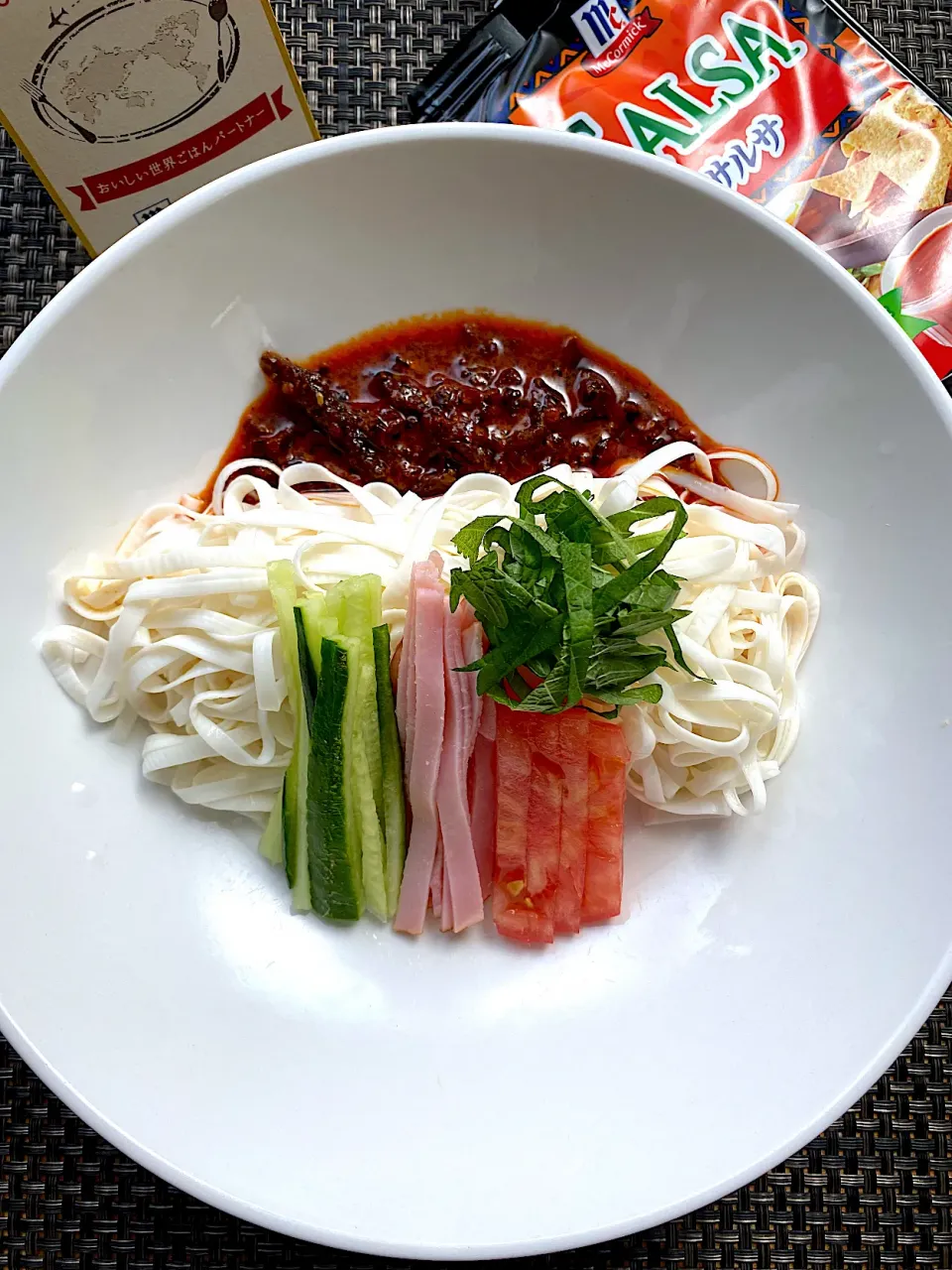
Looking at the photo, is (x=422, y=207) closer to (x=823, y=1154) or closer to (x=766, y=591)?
(x=766, y=591)

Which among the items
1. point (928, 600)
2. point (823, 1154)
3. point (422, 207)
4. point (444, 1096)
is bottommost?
point (823, 1154)

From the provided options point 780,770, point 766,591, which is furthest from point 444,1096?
point 766,591

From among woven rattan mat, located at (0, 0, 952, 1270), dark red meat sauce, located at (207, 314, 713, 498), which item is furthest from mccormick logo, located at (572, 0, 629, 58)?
dark red meat sauce, located at (207, 314, 713, 498)

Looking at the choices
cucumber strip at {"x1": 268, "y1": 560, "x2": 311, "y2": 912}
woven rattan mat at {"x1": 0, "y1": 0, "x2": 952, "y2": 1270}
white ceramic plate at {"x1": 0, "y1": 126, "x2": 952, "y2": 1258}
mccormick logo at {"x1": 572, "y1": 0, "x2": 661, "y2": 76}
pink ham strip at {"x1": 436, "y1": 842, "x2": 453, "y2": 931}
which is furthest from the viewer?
mccormick logo at {"x1": 572, "y1": 0, "x2": 661, "y2": 76}

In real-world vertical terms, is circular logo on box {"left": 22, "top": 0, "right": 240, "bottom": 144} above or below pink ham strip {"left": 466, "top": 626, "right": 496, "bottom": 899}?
above

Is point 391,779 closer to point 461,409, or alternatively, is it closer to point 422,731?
point 422,731

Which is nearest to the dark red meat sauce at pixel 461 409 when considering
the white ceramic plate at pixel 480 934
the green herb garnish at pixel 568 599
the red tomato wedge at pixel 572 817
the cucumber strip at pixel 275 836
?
the white ceramic plate at pixel 480 934

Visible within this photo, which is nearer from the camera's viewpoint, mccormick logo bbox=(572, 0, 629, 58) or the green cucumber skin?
the green cucumber skin

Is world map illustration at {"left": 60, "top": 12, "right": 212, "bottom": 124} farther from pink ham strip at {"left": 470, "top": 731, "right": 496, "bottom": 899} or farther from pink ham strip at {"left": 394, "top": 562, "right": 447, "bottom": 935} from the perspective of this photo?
pink ham strip at {"left": 470, "top": 731, "right": 496, "bottom": 899}
